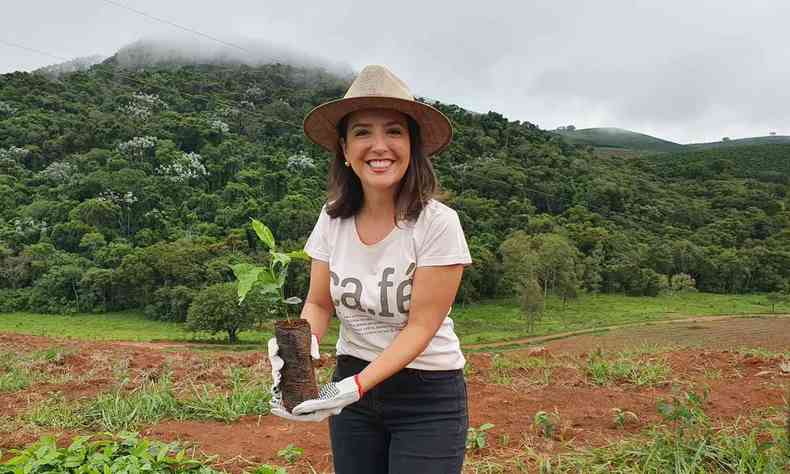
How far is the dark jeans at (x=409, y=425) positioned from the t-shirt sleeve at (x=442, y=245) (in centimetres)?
32

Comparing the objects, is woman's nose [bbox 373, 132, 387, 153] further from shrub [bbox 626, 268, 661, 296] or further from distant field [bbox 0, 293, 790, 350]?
shrub [bbox 626, 268, 661, 296]

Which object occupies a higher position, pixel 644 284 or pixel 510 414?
pixel 510 414

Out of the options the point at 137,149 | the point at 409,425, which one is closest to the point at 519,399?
the point at 409,425

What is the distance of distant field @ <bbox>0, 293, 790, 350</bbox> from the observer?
97.0ft

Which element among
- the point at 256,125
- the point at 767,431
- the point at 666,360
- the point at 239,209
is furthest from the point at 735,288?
the point at 256,125

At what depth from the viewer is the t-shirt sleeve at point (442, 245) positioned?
1481 millimetres

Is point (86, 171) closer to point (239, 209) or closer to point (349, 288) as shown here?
point (239, 209)

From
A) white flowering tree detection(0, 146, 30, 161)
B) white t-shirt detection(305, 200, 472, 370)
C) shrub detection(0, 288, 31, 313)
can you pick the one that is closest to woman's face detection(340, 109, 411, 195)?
white t-shirt detection(305, 200, 472, 370)

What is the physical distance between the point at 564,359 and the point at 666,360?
1.24 m

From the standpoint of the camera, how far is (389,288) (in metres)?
1.52

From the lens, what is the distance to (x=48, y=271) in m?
41.6

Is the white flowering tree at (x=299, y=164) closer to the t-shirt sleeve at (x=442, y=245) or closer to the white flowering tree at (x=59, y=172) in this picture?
the white flowering tree at (x=59, y=172)

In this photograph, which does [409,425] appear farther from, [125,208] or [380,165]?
[125,208]

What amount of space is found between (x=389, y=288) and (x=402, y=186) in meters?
0.32
